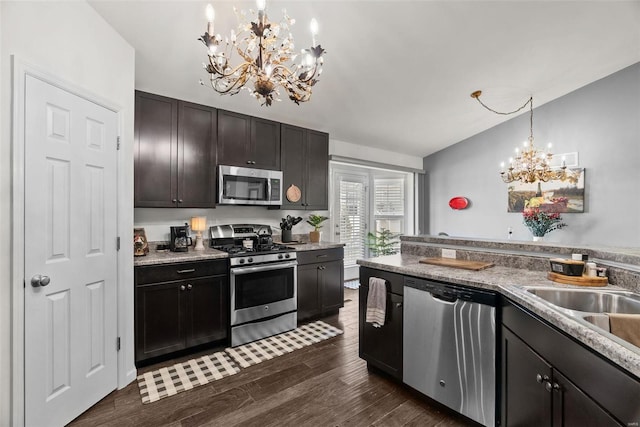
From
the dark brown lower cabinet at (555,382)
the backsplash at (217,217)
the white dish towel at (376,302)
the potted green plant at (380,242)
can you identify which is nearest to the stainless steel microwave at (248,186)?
the backsplash at (217,217)

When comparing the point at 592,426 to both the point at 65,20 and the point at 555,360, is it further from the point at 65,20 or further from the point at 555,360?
the point at 65,20

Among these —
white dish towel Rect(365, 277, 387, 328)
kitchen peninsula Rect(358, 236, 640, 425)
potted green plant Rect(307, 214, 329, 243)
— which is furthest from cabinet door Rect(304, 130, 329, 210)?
white dish towel Rect(365, 277, 387, 328)

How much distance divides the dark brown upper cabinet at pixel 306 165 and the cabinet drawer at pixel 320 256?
700 mm

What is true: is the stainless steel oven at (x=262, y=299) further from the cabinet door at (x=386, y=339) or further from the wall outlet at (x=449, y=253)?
the wall outlet at (x=449, y=253)

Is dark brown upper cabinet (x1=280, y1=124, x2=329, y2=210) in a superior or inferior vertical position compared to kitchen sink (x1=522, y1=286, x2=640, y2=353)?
superior

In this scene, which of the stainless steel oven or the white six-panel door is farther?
the stainless steel oven

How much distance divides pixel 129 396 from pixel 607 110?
6.46 meters

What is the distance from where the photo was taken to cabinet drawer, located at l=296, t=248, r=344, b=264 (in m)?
3.47

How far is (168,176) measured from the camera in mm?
2916

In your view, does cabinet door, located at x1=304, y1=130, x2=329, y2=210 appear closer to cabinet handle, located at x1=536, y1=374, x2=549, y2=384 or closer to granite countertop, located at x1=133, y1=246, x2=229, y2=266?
granite countertop, located at x1=133, y1=246, x2=229, y2=266

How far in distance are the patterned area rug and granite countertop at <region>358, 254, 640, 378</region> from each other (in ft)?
4.11

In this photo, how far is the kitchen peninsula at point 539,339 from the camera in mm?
951

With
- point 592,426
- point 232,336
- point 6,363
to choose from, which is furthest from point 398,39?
point 6,363

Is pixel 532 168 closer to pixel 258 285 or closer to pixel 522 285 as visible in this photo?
pixel 522 285
